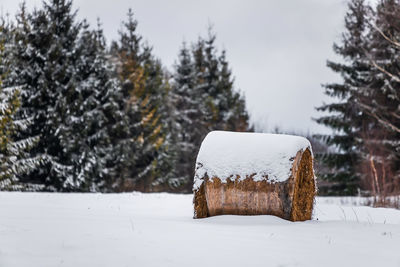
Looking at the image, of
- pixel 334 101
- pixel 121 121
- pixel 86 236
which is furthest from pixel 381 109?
pixel 86 236

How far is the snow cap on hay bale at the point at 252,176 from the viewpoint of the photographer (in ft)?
17.6

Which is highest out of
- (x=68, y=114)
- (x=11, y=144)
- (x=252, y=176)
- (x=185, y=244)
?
(x=68, y=114)

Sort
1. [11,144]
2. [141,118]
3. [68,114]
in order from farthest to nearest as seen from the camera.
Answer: [141,118] → [68,114] → [11,144]

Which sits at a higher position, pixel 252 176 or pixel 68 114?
pixel 68 114

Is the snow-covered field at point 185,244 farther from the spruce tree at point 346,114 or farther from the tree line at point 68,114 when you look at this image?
the spruce tree at point 346,114

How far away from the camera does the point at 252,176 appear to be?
17.9ft

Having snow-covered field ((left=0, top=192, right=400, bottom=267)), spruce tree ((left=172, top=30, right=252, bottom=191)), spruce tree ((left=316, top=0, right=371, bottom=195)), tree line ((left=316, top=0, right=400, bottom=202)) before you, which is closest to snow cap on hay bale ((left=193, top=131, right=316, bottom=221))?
snow-covered field ((left=0, top=192, right=400, bottom=267))

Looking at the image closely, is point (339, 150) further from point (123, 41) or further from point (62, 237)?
point (62, 237)

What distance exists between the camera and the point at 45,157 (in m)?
15.9

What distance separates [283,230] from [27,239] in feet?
8.69

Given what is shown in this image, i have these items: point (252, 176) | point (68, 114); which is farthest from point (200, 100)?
point (252, 176)

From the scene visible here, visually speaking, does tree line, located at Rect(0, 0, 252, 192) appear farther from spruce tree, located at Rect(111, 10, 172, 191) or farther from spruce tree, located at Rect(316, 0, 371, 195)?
spruce tree, located at Rect(316, 0, 371, 195)

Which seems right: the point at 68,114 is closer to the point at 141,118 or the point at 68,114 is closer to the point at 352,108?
the point at 141,118

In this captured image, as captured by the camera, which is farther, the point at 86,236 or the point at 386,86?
the point at 386,86
